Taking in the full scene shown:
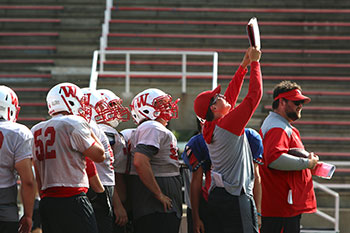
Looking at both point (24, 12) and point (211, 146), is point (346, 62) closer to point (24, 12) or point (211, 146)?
point (24, 12)

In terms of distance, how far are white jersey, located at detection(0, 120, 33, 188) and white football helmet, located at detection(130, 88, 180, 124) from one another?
126 cm

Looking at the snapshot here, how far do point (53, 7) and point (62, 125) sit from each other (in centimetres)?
1046

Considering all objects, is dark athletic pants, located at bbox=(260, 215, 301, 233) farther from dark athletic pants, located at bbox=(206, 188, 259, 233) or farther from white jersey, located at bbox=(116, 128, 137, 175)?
white jersey, located at bbox=(116, 128, 137, 175)

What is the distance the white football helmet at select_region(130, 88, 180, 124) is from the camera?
235 inches

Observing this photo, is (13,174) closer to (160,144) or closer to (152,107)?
(160,144)

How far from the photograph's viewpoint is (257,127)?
36.5 ft

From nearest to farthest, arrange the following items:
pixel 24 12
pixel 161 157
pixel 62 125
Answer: pixel 62 125 → pixel 161 157 → pixel 24 12

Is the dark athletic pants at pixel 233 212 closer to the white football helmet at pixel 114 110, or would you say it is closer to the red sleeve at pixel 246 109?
the red sleeve at pixel 246 109

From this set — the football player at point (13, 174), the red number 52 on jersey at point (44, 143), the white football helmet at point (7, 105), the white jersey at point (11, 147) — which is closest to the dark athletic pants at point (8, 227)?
the football player at point (13, 174)

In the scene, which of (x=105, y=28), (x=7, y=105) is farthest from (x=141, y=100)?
(x=105, y=28)

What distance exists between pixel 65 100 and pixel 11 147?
53 centimetres

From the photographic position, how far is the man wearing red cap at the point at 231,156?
4.84 metres

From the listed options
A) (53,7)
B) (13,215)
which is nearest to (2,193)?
(13,215)

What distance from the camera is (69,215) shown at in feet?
15.7
